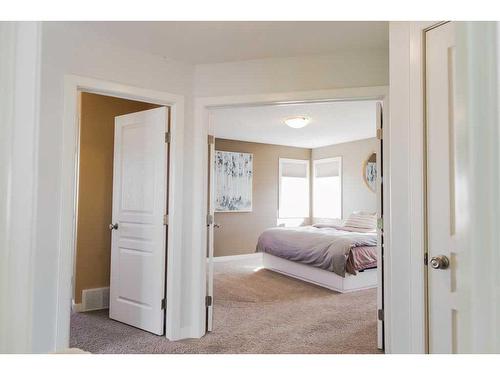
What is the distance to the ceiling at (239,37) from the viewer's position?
7.20 feet

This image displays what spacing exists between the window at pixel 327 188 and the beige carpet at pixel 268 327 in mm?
3020

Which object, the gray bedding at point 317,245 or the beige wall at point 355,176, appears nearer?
the gray bedding at point 317,245

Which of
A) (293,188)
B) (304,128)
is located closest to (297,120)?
(304,128)

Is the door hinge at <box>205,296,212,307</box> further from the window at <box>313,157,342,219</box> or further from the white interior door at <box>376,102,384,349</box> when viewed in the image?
the window at <box>313,157,342,219</box>

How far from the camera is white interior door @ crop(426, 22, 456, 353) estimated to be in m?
1.46

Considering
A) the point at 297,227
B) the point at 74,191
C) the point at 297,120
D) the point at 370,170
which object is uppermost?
the point at 297,120

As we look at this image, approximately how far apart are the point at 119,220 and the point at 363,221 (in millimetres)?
3959

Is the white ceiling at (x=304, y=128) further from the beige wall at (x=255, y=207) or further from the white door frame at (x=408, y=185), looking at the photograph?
the white door frame at (x=408, y=185)

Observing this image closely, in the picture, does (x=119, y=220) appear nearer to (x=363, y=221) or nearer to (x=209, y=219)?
(x=209, y=219)

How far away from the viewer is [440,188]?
1.51m

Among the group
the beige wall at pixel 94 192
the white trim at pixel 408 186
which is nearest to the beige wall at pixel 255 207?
the beige wall at pixel 94 192

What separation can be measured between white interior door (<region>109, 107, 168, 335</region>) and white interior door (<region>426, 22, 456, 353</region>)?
2039 millimetres

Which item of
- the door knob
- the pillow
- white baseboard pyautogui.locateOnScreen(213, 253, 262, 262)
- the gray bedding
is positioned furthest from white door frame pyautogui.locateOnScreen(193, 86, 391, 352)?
white baseboard pyautogui.locateOnScreen(213, 253, 262, 262)
